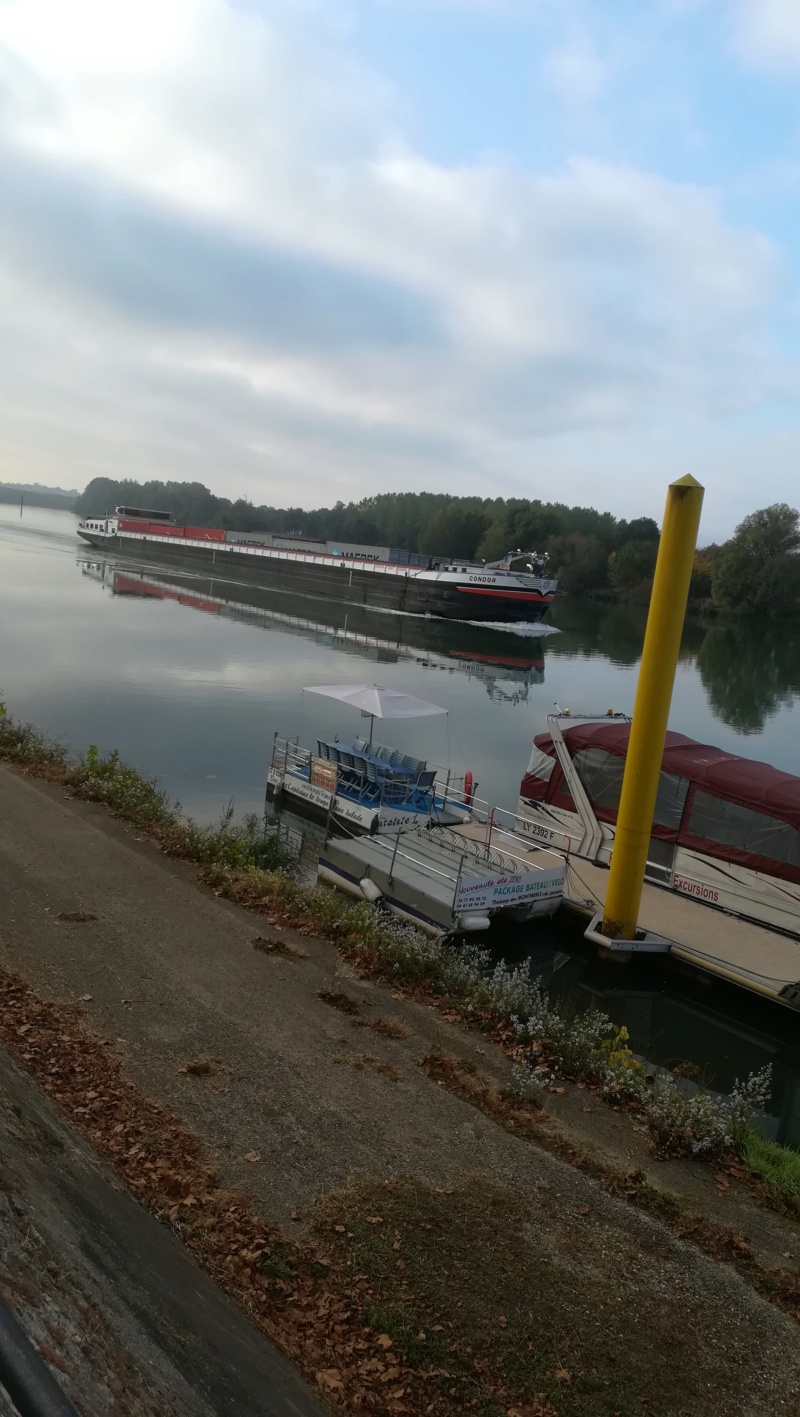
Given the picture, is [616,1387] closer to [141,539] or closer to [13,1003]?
[13,1003]

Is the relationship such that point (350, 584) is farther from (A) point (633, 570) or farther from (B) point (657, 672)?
(B) point (657, 672)

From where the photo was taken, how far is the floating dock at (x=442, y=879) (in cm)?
1381

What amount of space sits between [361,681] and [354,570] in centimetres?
4900

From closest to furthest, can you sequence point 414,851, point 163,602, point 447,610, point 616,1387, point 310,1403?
1. point 310,1403
2. point 616,1387
3. point 414,851
4. point 163,602
5. point 447,610

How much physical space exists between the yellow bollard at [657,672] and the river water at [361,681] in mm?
2769

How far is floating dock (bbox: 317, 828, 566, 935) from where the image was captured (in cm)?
1381

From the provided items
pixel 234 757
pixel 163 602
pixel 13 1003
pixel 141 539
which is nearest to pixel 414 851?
pixel 13 1003

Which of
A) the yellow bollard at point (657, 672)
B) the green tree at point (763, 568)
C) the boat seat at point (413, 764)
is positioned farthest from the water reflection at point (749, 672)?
the yellow bollard at point (657, 672)

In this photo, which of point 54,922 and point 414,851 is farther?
point 414,851

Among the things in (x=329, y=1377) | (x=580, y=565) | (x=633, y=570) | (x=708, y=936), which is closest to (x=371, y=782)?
(x=708, y=936)

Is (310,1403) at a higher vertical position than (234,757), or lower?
higher

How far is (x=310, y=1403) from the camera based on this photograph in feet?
13.6

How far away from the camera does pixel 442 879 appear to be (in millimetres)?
14664

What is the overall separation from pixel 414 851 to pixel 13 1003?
877cm
